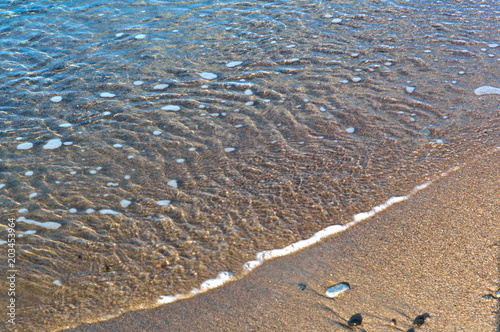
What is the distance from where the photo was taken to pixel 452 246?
277cm

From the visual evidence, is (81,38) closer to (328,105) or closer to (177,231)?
(328,105)

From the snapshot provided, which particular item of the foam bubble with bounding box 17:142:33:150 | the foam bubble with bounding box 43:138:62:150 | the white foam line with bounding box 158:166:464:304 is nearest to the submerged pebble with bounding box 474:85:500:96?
the white foam line with bounding box 158:166:464:304

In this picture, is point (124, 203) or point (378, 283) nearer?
point (378, 283)

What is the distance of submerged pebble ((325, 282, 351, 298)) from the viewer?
2498 millimetres

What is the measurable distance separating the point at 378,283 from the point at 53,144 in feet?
11.9

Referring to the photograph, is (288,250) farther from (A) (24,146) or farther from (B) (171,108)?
(A) (24,146)

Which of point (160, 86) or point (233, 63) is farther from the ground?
point (233, 63)

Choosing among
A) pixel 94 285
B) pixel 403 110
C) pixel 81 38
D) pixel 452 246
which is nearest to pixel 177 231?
pixel 94 285

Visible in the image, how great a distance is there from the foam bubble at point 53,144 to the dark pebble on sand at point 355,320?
11.5ft

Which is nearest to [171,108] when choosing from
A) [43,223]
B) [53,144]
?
[53,144]

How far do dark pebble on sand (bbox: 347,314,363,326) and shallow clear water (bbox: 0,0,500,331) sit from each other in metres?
0.79

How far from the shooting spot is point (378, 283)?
100 inches

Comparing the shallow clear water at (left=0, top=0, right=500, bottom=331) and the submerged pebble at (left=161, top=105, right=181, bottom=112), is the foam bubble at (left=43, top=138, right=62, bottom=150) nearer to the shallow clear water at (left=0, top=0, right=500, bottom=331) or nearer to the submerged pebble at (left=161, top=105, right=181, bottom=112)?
the shallow clear water at (left=0, top=0, right=500, bottom=331)

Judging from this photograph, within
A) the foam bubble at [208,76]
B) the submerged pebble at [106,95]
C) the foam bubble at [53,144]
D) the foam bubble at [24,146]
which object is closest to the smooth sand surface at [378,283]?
the foam bubble at [53,144]
